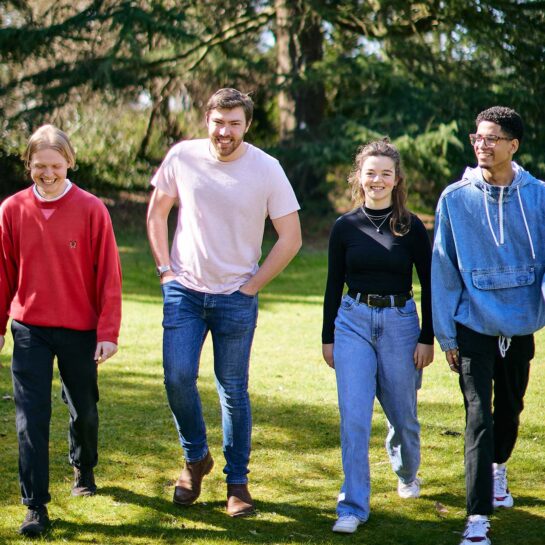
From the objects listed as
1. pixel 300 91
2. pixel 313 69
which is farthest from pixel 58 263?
pixel 300 91

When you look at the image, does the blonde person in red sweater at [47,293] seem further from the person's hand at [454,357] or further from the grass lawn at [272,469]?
the person's hand at [454,357]

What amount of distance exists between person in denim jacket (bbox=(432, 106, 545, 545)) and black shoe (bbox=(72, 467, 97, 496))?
77.5 inches

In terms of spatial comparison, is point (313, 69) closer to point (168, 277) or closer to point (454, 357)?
point (168, 277)

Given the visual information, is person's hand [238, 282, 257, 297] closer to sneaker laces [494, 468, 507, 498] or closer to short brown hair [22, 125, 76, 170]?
short brown hair [22, 125, 76, 170]

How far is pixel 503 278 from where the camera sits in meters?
4.31

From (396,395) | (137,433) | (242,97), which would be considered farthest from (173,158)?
(137,433)

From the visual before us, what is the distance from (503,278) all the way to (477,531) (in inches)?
43.8

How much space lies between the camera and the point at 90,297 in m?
4.67

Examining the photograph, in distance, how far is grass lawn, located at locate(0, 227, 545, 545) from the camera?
15.2ft

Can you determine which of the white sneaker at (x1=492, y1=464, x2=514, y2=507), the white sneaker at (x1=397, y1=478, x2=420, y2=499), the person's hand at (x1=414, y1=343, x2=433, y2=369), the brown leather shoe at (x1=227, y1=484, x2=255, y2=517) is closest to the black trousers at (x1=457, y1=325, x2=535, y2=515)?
the person's hand at (x1=414, y1=343, x2=433, y2=369)

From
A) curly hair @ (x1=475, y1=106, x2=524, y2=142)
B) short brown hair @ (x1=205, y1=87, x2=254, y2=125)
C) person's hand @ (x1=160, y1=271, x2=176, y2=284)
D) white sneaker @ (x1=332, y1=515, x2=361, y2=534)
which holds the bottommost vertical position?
white sneaker @ (x1=332, y1=515, x2=361, y2=534)

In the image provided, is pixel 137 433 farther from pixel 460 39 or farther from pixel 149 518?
pixel 460 39

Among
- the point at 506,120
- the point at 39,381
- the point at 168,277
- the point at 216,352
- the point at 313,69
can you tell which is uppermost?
the point at 313,69

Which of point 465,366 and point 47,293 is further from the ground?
point 47,293
